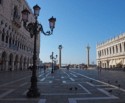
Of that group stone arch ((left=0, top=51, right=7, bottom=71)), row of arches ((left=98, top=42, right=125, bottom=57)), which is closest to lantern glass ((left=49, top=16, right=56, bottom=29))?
stone arch ((left=0, top=51, right=7, bottom=71))

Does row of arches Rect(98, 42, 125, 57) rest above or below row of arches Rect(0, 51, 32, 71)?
above

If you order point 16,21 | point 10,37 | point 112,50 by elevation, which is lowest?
point 10,37

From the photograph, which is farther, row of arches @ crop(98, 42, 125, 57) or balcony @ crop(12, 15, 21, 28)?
row of arches @ crop(98, 42, 125, 57)

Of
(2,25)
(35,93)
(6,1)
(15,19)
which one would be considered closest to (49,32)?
(35,93)

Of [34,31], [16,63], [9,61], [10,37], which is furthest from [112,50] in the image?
[34,31]

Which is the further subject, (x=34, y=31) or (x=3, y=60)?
(x=3, y=60)

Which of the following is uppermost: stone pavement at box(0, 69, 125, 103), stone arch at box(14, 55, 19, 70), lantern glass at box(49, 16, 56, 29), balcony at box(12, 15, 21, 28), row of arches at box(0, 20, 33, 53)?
balcony at box(12, 15, 21, 28)

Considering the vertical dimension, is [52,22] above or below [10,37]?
below

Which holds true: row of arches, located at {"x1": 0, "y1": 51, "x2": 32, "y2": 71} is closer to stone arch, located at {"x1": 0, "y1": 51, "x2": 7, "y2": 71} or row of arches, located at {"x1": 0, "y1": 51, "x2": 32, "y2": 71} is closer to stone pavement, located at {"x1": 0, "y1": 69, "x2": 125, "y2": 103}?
stone arch, located at {"x1": 0, "y1": 51, "x2": 7, "y2": 71}

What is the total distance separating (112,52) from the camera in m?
97.8

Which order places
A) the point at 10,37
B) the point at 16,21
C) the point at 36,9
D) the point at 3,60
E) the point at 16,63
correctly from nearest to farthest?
the point at 36,9 → the point at 3,60 → the point at 10,37 → the point at 16,21 → the point at 16,63

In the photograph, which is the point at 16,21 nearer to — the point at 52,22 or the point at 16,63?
the point at 16,63

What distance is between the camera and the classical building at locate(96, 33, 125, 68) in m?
85.5

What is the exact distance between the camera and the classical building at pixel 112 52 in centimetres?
8550
